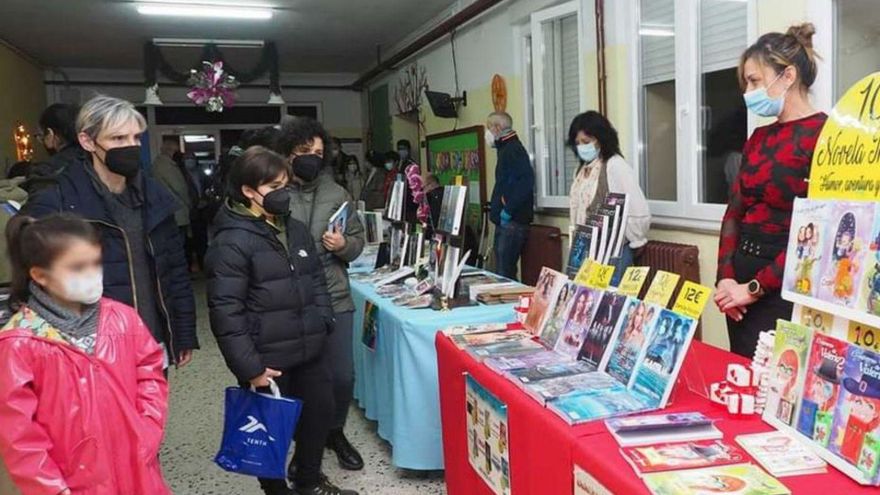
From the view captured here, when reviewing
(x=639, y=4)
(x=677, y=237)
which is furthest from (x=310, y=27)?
(x=677, y=237)

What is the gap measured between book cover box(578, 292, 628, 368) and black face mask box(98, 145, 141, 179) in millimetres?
1339

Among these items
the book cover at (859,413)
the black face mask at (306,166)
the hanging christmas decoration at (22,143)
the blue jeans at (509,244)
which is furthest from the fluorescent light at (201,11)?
the book cover at (859,413)

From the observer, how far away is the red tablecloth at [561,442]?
1.05 metres

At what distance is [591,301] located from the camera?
1664 mm

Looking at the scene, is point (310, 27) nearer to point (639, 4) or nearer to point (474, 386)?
point (639, 4)

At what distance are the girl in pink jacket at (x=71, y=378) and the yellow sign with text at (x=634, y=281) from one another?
115 cm

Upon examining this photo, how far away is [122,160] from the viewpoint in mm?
1833

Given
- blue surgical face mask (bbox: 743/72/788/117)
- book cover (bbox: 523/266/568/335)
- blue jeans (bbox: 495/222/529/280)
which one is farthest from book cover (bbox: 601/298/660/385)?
blue jeans (bbox: 495/222/529/280)

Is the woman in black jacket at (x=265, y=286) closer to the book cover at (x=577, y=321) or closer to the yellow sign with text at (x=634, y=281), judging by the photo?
the book cover at (x=577, y=321)

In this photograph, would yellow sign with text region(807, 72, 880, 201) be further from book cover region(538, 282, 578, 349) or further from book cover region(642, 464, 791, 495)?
book cover region(538, 282, 578, 349)

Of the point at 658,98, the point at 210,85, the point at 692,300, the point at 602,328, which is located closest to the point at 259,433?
the point at 602,328

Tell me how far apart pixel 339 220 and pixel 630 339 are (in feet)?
4.12

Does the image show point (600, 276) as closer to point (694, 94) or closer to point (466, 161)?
point (694, 94)

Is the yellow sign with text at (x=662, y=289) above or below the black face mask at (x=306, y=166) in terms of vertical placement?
Result: below
